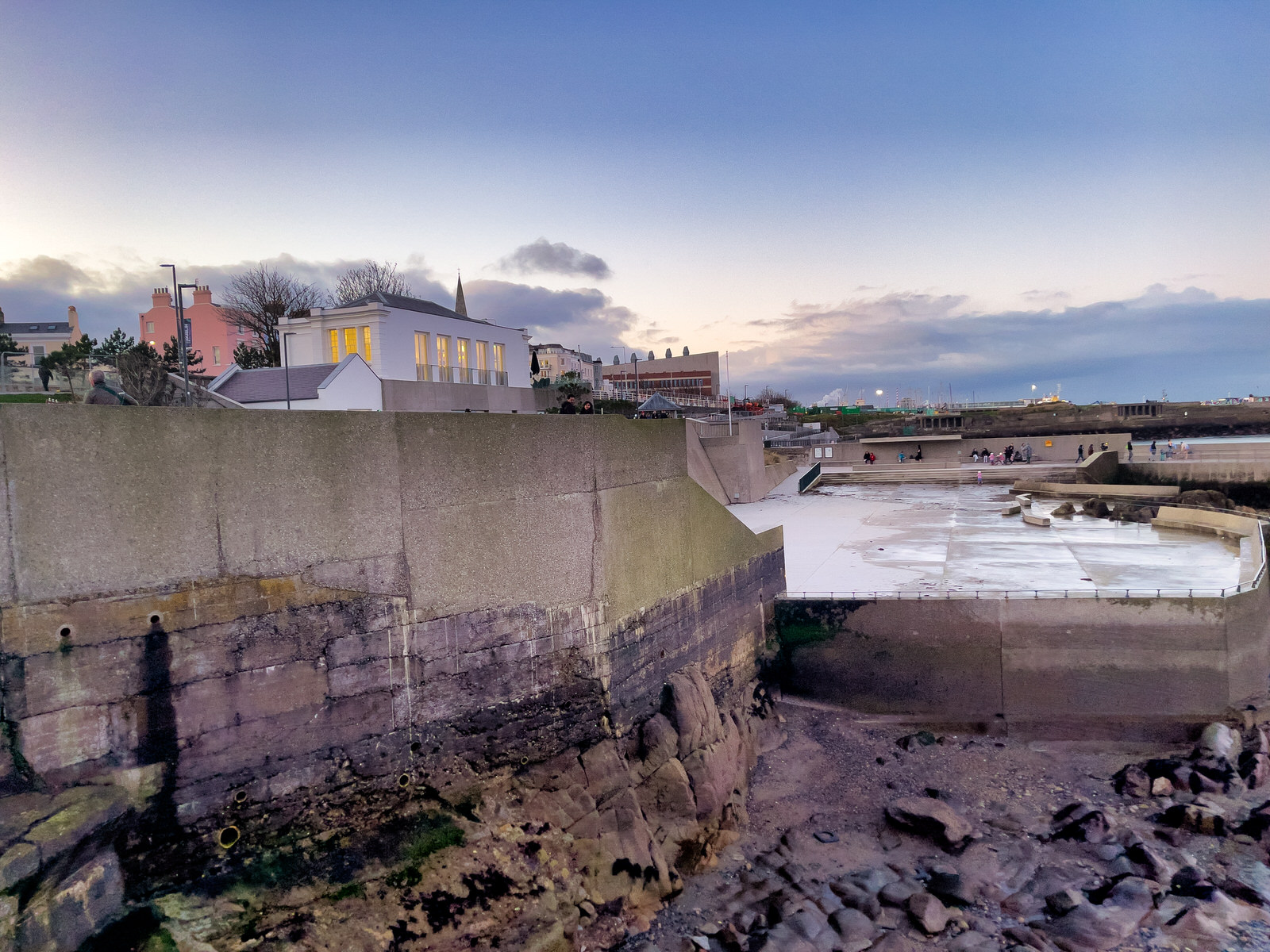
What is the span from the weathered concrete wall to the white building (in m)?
6.69

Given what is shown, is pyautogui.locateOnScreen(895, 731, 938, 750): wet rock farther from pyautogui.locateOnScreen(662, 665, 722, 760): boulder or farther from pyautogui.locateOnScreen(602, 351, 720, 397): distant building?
pyautogui.locateOnScreen(602, 351, 720, 397): distant building

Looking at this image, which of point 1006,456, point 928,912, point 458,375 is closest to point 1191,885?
point 928,912

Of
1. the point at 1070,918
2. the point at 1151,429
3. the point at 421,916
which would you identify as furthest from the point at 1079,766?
the point at 1151,429

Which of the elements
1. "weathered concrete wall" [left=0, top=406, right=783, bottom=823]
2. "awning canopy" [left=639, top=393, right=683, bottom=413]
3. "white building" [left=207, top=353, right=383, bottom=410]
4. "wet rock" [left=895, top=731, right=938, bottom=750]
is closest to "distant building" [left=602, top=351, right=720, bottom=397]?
"awning canopy" [left=639, top=393, right=683, bottom=413]

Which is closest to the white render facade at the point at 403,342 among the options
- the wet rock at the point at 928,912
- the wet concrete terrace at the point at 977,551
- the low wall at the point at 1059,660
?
the wet concrete terrace at the point at 977,551

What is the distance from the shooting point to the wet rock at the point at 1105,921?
7.43 meters

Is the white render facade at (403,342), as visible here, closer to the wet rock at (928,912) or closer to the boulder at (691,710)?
the boulder at (691,710)

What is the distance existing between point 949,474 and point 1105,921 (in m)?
25.8

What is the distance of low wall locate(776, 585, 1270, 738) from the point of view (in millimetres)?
11602

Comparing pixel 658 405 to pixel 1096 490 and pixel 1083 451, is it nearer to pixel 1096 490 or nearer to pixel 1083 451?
pixel 1096 490

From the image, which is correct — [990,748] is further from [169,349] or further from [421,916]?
[169,349]

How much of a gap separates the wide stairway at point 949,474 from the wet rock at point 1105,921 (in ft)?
77.5

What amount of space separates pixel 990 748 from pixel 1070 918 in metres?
3.84

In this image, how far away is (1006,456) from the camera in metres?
36.7
